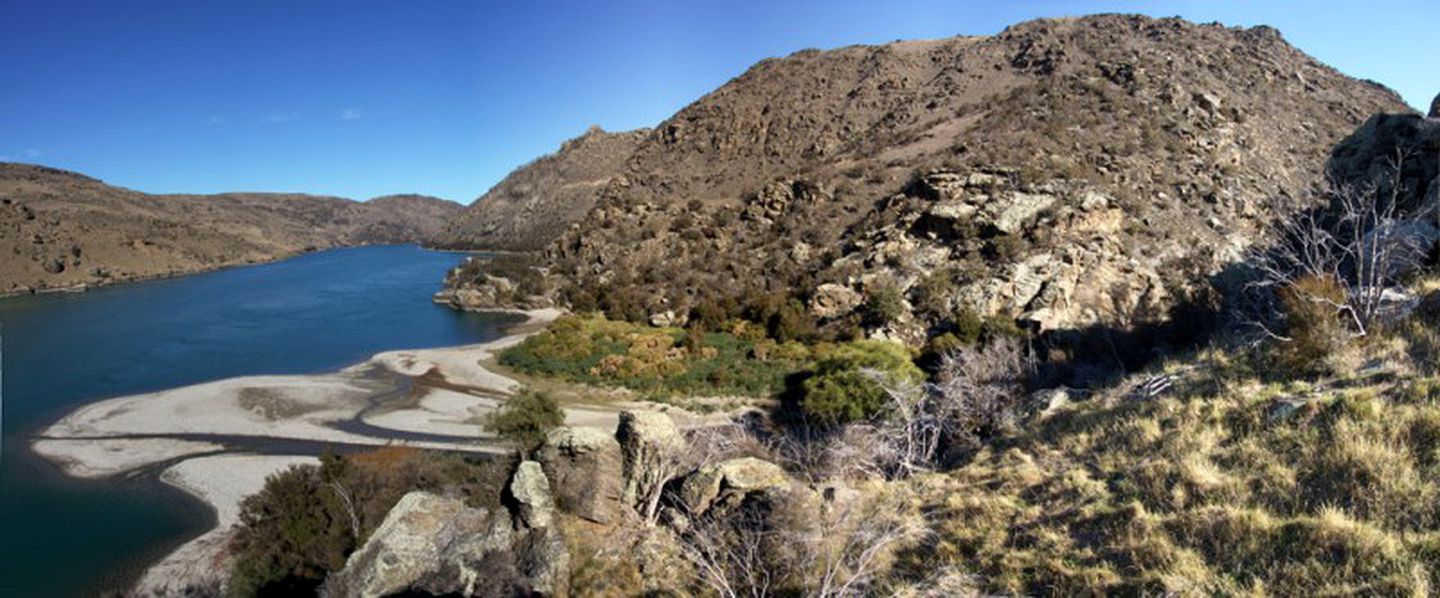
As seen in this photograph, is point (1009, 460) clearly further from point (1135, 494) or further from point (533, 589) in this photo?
point (533, 589)

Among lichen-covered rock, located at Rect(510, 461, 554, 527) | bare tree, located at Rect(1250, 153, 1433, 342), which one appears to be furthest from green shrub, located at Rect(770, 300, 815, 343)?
lichen-covered rock, located at Rect(510, 461, 554, 527)

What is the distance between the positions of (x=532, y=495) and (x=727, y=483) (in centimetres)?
319

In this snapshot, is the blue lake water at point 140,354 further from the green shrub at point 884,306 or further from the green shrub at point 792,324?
the green shrub at point 884,306

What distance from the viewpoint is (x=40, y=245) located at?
88.0m

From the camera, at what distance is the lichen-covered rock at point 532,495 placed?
1071cm

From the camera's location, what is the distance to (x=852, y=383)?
23.7 meters

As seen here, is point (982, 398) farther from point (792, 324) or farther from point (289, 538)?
point (792, 324)

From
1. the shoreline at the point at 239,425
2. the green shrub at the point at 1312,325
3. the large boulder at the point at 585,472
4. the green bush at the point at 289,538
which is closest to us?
the green shrub at the point at 1312,325

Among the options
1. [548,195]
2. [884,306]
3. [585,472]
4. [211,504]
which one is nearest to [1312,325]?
[585,472]

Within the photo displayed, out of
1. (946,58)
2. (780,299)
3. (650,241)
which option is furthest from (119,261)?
(946,58)

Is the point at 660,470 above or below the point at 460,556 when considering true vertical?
above

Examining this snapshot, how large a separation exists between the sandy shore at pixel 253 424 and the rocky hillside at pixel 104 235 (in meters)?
75.7

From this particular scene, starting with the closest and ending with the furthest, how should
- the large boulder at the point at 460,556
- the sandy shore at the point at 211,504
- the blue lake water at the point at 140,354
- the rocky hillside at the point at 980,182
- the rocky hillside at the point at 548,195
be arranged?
the large boulder at the point at 460,556, the sandy shore at the point at 211,504, the blue lake water at the point at 140,354, the rocky hillside at the point at 980,182, the rocky hillside at the point at 548,195

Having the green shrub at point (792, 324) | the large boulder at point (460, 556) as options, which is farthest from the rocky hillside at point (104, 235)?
the large boulder at point (460, 556)
